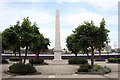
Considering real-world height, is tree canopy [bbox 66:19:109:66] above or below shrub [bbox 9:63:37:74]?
above

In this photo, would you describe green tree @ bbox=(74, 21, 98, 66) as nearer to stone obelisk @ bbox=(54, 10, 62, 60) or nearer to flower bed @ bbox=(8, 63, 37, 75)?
flower bed @ bbox=(8, 63, 37, 75)

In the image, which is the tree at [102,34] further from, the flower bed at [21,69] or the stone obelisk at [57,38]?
the stone obelisk at [57,38]

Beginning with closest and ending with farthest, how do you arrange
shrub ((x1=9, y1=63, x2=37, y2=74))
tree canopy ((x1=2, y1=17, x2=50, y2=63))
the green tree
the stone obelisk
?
shrub ((x1=9, y1=63, x2=37, y2=74)), tree canopy ((x1=2, y1=17, x2=50, y2=63)), the green tree, the stone obelisk

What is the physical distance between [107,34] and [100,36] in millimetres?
764

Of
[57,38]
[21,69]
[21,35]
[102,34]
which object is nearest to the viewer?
[21,69]

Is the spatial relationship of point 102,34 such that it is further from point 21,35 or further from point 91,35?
point 21,35

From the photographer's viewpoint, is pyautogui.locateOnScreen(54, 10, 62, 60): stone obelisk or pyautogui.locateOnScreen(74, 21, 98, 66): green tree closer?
pyautogui.locateOnScreen(74, 21, 98, 66): green tree

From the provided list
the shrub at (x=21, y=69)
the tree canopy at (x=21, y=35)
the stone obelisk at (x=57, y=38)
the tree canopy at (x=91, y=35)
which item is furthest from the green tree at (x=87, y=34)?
the stone obelisk at (x=57, y=38)

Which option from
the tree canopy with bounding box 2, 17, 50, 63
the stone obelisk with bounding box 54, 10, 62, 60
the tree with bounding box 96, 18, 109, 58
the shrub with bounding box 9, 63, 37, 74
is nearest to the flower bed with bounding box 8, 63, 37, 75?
the shrub with bounding box 9, 63, 37, 74

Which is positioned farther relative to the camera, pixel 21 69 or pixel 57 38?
pixel 57 38

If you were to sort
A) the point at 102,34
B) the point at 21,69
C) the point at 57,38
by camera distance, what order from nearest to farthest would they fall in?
1. the point at 21,69
2. the point at 102,34
3. the point at 57,38

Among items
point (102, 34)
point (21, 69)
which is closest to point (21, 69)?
point (21, 69)

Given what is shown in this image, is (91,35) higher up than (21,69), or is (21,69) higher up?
(91,35)

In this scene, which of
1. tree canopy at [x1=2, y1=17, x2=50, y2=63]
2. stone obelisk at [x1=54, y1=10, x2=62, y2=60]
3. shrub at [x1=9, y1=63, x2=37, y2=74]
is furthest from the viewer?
stone obelisk at [x1=54, y1=10, x2=62, y2=60]
